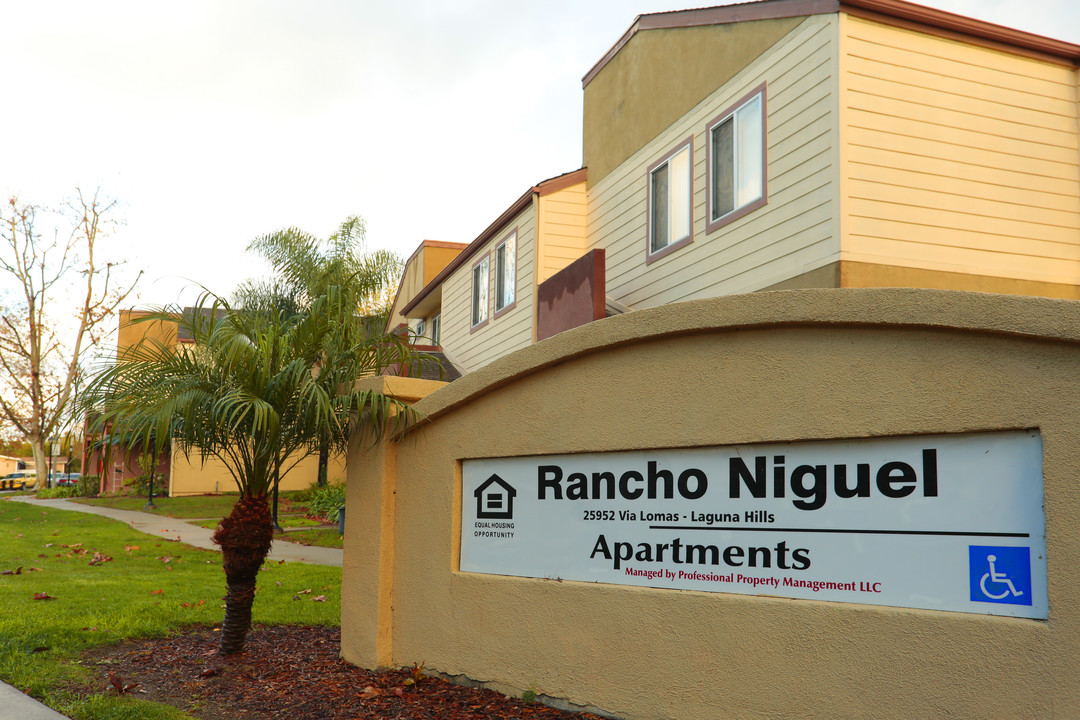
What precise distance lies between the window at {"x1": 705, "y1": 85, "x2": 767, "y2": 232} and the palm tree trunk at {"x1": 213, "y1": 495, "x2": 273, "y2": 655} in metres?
5.89

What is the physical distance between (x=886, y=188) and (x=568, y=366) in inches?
159

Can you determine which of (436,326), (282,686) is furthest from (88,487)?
(282,686)

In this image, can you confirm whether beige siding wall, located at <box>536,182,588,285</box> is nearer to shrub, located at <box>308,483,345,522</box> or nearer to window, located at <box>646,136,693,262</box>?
window, located at <box>646,136,693,262</box>

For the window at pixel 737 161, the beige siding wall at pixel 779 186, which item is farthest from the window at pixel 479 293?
the window at pixel 737 161

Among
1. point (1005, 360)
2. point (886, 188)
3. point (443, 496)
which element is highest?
point (886, 188)

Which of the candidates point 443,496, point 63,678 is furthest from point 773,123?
point 63,678

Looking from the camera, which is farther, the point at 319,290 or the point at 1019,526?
the point at 319,290

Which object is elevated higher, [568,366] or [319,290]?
[319,290]

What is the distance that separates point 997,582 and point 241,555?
19.6ft

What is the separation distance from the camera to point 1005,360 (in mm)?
4242

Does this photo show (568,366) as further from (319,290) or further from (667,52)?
(319,290)

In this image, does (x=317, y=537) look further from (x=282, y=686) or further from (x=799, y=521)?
(x=799, y=521)

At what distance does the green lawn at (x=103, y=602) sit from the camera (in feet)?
21.6

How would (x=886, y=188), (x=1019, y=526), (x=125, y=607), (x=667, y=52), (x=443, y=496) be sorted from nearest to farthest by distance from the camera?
(x=1019, y=526) < (x=443, y=496) < (x=886, y=188) < (x=125, y=607) < (x=667, y=52)
